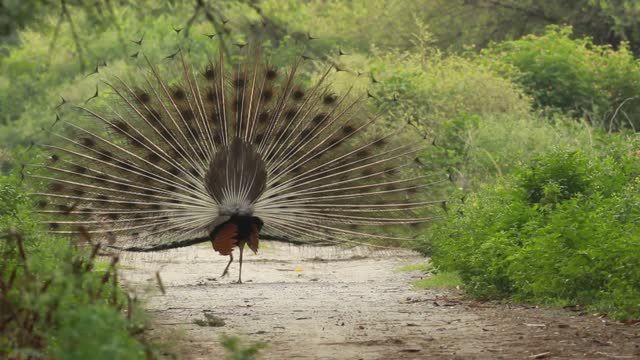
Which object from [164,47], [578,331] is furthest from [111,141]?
[164,47]

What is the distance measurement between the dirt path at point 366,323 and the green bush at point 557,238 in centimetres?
33

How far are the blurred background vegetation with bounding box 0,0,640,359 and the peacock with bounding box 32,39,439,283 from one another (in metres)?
0.51

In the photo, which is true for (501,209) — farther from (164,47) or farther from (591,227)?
(164,47)

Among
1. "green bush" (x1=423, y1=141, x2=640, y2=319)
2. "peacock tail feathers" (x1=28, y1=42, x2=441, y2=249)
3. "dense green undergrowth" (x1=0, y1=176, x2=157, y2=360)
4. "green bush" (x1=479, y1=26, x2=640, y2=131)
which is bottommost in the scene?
"dense green undergrowth" (x1=0, y1=176, x2=157, y2=360)

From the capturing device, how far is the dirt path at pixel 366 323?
8.17 meters

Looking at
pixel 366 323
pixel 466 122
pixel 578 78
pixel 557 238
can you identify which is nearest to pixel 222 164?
pixel 366 323

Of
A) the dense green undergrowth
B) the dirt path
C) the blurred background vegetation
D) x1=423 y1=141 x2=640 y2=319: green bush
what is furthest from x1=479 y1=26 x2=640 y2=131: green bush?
the dense green undergrowth

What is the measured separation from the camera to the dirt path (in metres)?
8.17

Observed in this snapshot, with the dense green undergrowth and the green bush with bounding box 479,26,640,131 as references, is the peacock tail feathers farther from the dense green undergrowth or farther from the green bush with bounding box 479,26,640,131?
the green bush with bounding box 479,26,640,131

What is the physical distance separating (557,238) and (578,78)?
18868mm

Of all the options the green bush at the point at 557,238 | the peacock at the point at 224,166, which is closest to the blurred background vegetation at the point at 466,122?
the green bush at the point at 557,238

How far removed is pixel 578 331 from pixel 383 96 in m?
17.2

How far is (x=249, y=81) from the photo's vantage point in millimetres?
13305

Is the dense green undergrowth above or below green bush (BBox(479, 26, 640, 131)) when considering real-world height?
below
